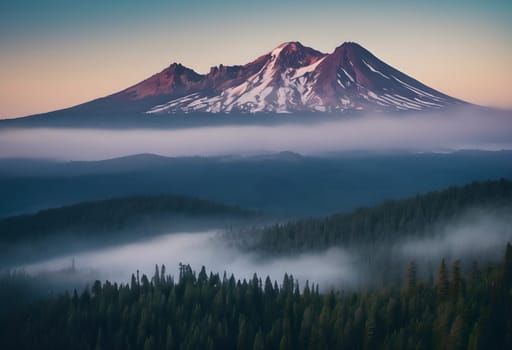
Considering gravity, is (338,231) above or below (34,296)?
above

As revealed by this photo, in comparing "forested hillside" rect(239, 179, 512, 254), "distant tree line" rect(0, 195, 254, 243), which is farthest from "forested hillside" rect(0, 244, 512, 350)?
"distant tree line" rect(0, 195, 254, 243)

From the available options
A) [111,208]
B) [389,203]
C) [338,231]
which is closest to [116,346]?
[338,231]

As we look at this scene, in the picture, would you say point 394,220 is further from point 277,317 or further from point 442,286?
point 277,317

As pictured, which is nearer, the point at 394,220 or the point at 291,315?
the point at 291,315

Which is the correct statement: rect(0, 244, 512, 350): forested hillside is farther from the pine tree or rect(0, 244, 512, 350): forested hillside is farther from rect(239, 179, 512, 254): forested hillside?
rect(239, 179, 512, 254): forested hillside

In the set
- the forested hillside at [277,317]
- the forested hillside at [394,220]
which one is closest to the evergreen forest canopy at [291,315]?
the forested hillside at [277,317]

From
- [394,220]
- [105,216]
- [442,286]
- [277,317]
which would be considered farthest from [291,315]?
[105,216]

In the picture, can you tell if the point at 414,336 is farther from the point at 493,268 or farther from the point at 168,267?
the point at 168,267
